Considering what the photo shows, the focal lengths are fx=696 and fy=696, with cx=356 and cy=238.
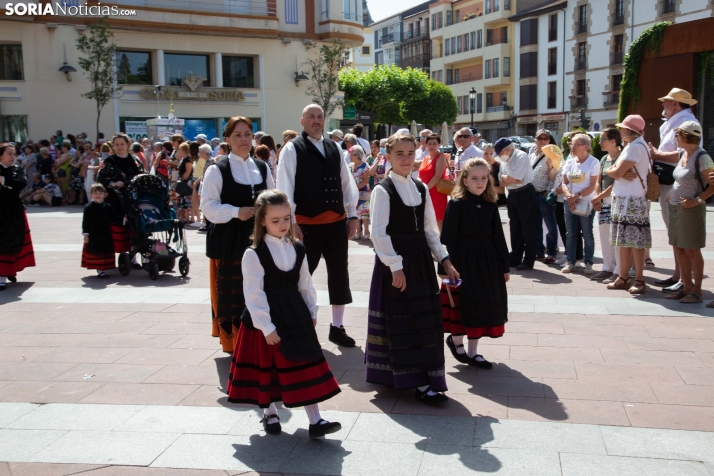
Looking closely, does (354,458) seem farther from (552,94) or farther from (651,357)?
(552,94)

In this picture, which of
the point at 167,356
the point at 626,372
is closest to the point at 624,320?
the point at 626,372

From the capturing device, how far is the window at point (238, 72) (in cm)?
3281

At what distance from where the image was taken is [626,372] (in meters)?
5.12

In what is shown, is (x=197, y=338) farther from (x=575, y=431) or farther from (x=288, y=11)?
(x=288, y=11)

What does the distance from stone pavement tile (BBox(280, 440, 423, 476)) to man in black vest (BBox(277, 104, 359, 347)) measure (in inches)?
81.8

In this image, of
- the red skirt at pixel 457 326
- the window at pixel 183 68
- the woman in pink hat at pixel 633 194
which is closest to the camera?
the red skirt at pixel 457 326

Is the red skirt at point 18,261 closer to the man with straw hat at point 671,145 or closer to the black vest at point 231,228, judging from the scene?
the black vest at point 231,228

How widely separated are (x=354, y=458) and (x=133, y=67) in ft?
97.8

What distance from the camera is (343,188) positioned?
19.8 ft

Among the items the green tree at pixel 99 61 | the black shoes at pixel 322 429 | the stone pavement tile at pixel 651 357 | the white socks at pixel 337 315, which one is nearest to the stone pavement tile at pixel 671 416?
the stone pavement tile at pixel 651 357

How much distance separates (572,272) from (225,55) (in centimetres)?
2659

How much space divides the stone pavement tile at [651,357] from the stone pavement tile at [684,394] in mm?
488

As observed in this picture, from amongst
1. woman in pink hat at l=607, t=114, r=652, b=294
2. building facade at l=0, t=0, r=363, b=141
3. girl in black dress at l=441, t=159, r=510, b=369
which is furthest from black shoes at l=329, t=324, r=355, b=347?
building facade at l=0, t=0, r=363, b=141

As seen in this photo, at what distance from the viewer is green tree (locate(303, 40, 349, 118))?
3312 centimetres
